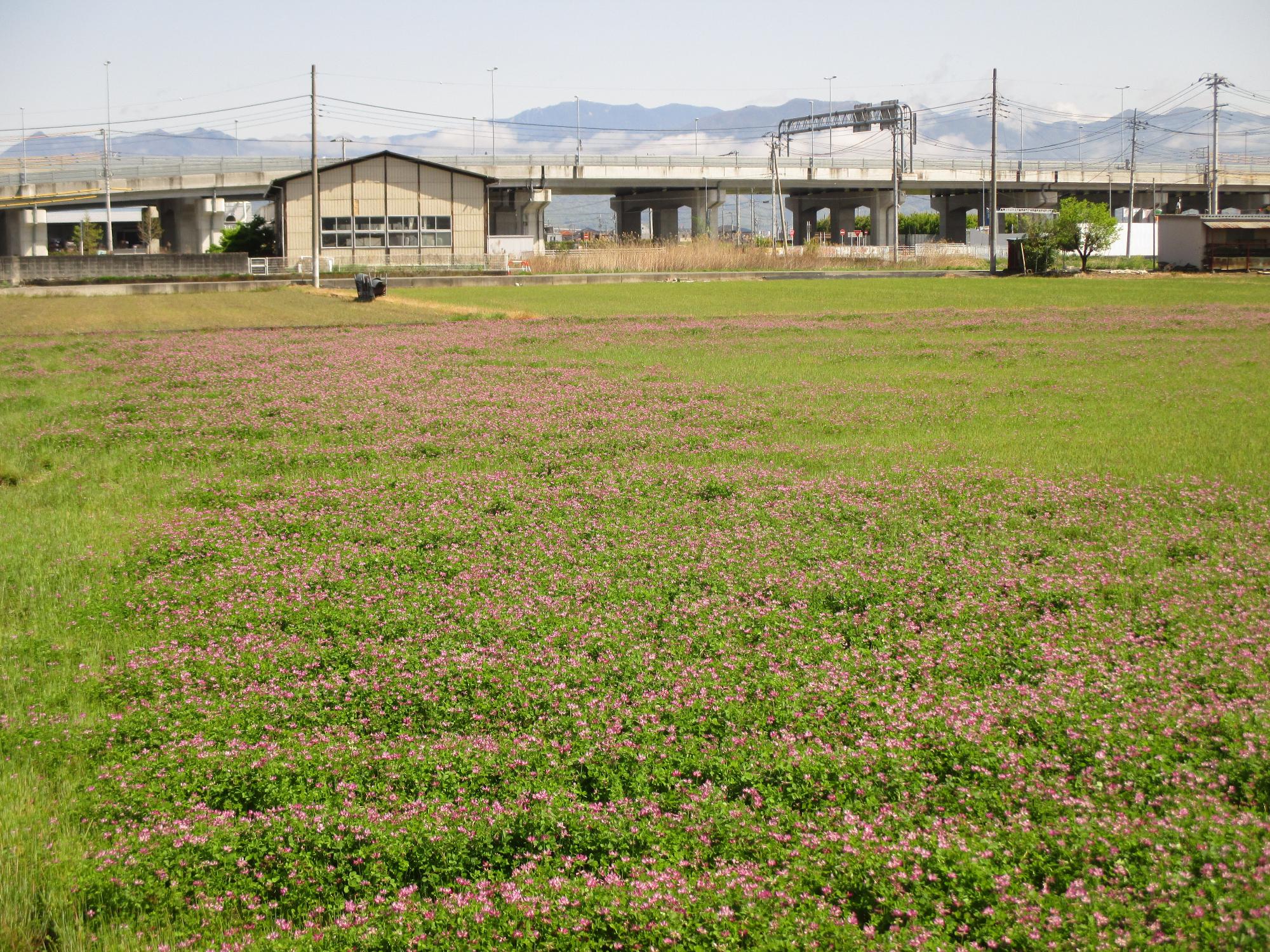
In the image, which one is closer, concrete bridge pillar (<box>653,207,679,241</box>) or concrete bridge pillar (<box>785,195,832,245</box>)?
concrete bridge pillar (<box>653,207,679,241</box>)

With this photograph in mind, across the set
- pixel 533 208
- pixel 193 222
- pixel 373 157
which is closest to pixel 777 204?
pixel 533 208

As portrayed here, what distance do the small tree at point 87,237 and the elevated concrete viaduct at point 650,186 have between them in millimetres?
2518

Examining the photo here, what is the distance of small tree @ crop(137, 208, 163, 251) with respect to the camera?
110812mm

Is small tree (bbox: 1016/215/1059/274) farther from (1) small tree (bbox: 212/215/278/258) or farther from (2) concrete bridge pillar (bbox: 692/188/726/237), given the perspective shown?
(1) small tree (bbox: 212/215/278/258)

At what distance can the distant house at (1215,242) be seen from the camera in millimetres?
67312

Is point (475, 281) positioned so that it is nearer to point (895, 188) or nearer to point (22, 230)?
point (895, 188)

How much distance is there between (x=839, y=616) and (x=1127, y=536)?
349 centimetres

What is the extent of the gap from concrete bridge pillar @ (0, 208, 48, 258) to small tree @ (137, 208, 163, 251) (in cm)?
1042

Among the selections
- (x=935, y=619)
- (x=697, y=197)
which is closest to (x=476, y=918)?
(x=935, y=619)

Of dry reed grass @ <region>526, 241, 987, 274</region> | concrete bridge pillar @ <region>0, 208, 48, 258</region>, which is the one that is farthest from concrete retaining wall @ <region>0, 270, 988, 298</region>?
concrete bridge pillar @ <region>0, 208, 48, 258</region>

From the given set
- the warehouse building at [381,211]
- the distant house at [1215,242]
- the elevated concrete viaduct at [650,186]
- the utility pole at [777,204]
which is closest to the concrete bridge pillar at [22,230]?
the elevated concrete viaduct at [650,186]

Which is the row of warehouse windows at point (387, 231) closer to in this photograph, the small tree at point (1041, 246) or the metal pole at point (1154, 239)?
the small tree at point (1041, 246)

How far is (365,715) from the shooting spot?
6.47 meters

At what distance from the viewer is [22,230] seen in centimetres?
9931
